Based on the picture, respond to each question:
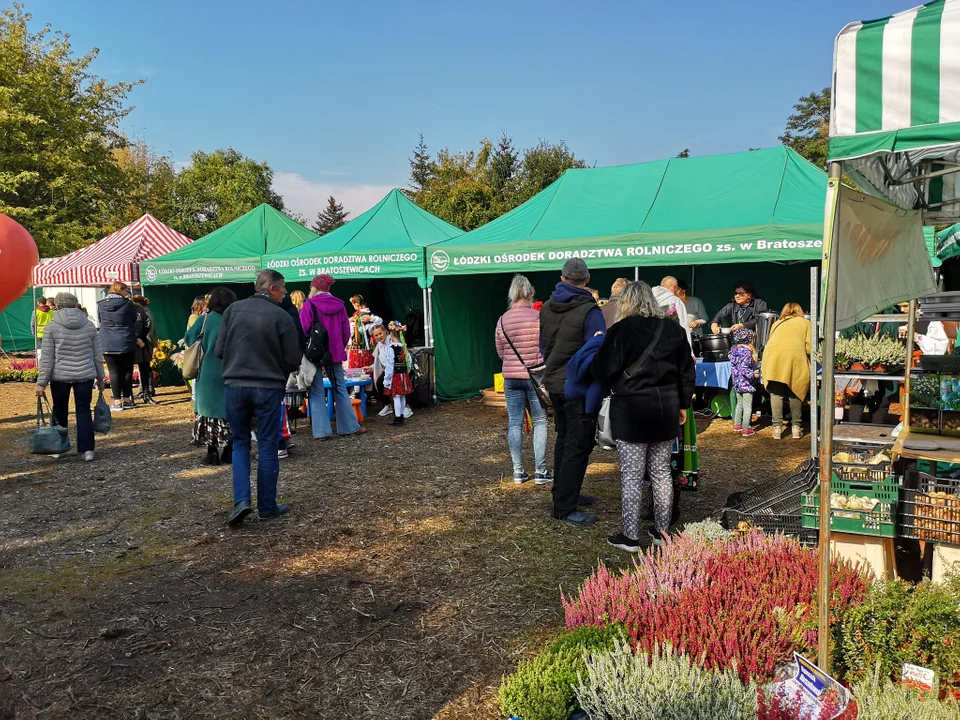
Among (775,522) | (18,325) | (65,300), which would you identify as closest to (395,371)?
(65,300)

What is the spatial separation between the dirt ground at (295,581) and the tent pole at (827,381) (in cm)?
131

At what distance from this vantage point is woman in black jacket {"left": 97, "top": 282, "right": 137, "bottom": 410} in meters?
10.4

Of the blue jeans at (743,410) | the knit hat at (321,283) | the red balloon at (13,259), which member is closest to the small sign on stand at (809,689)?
the red balloon at (13,259)

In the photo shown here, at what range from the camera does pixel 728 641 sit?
7.86 feet

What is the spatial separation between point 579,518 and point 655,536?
2.23 ft

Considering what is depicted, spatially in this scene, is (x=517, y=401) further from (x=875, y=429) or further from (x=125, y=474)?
(x=125, y=474)

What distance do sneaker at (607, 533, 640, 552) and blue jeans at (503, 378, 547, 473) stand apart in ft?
4.40

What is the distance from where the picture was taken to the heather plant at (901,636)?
2332mm

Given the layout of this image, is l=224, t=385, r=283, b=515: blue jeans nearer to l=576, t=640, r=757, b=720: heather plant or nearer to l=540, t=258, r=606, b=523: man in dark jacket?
l=540, t=258, r=606, b=523: man in dark jacket

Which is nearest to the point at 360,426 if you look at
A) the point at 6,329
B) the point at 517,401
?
the point at 517,401

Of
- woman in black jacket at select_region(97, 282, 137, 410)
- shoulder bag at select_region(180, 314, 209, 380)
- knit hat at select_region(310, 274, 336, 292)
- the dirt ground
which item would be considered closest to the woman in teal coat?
shoulder bag at select_region(180, 314, 209, 380)

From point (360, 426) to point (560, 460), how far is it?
14.8ft

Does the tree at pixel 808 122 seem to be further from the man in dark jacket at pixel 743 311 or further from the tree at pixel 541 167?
the man in dark jacket at pixel 743 311

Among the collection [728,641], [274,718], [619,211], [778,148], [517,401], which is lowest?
[274,718]
